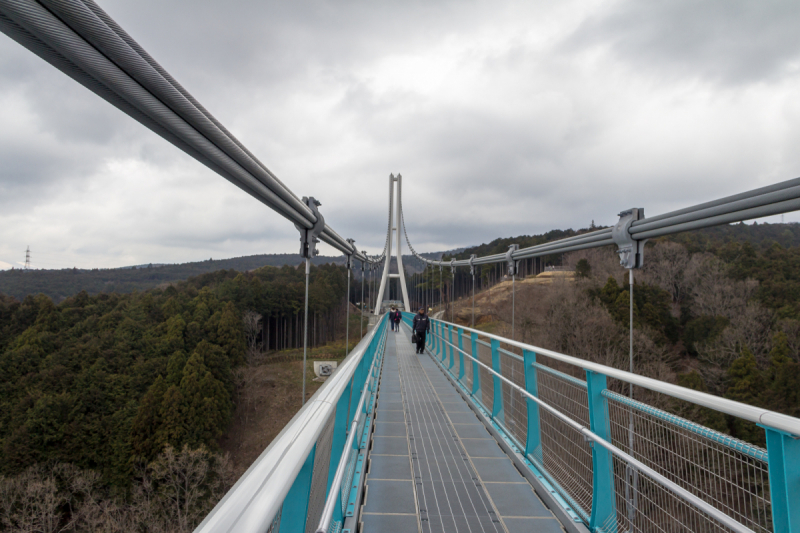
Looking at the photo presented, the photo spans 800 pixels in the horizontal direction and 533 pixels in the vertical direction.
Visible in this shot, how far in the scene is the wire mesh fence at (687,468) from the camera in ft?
4.56

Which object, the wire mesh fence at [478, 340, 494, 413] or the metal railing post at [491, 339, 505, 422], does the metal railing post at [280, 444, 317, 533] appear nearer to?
the metal railing post at [491, 339, 505, 422]

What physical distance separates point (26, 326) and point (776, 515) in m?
33.7

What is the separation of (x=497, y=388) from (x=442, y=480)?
143 centimetres

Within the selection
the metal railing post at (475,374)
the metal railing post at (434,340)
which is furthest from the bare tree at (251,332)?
the metal railing post at (475,374)

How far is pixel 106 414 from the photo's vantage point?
29.9m

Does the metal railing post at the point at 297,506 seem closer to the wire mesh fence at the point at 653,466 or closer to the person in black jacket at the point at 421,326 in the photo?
the wire mesh fence at the point at 653,466

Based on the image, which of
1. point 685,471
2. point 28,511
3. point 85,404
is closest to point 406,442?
point 685,471

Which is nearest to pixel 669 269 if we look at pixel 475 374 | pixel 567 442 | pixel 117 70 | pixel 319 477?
pixel 475 374

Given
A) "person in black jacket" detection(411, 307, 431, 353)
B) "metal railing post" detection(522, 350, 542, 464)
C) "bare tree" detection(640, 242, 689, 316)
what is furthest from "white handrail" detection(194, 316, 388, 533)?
"bare tree" detection(640, 242, 689, 316)

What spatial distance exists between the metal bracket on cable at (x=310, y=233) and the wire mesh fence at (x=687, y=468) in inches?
131

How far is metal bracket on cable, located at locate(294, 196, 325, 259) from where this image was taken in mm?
4762

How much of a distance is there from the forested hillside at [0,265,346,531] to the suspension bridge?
2404 centimetres

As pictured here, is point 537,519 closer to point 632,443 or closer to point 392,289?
point 632,443

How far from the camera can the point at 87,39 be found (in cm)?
158
